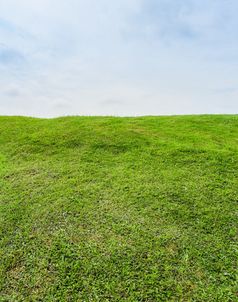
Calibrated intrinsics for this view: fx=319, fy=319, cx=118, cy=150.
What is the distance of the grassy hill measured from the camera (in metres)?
5.30

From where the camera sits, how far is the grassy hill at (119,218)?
5305 millimetres

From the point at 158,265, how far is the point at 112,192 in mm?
2637

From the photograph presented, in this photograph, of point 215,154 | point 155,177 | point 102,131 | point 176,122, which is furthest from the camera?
point 176,122

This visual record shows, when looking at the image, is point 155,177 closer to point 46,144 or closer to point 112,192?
point 112,192

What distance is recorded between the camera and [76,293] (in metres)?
5.17

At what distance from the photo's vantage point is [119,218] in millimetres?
6824

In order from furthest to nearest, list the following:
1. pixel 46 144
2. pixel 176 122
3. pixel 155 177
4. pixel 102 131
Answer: pixel 176 122 < pixel 102 131 < pixel 46 144 < pixel 155 177

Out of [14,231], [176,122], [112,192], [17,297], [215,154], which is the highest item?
[176,122]

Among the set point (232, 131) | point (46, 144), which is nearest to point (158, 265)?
point (46, 144)

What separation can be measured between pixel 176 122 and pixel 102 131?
349cm

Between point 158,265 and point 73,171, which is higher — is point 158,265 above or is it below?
below

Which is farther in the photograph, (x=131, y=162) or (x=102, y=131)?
(x=102, y=131)

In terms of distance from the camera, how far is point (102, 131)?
1238 centimetres

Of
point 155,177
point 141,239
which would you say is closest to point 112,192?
point 155,177
